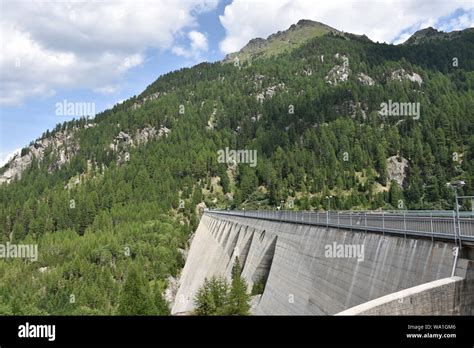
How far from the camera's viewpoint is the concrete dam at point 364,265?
13.6 meters

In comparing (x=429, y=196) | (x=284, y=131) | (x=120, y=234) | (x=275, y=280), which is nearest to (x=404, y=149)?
(x=429, y=196)

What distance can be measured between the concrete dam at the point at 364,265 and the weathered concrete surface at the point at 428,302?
3 cm

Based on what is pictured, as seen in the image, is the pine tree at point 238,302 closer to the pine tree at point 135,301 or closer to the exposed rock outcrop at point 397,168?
the pine tree at point 135,301

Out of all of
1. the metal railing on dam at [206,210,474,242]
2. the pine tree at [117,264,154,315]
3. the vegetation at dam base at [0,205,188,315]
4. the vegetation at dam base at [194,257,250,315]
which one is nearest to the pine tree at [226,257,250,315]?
the vegetation at dam base at [194,257,250,315]

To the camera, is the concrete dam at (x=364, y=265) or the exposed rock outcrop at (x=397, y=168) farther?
the exposed rock outcrop at (x=397, y=168)

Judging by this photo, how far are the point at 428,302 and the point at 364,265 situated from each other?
7751 millimetres

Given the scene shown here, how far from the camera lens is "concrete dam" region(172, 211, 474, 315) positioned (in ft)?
44.5

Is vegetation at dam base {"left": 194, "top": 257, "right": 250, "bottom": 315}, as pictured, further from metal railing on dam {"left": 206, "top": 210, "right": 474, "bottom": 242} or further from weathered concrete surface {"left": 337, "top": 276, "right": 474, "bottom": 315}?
weathered concrete surface {"left": 337, "top": 276, "right": 474, "bottom": 315}

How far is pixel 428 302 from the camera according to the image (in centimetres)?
1326

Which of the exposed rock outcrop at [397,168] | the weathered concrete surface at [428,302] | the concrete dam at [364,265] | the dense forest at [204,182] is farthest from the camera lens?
the exposed rock outcrop at [397,168]

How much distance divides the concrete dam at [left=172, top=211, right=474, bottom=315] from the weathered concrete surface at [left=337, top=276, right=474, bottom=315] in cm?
3

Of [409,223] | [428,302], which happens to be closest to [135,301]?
[409,223]

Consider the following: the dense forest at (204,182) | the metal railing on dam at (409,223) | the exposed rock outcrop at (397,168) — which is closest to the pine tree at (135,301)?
the metal railing on dam at (409,223)

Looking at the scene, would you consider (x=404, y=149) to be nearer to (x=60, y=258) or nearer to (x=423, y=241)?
(x=60, y=258)
